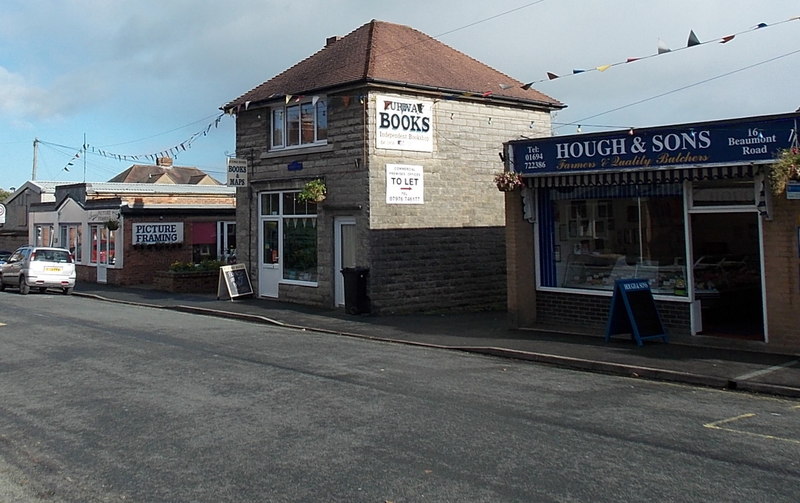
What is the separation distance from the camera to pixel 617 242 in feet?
46.6

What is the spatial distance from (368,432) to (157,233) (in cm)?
2470

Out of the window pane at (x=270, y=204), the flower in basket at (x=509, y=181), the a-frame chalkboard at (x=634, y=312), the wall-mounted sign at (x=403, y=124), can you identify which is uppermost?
the wall-mounted sign at (x=403, y=124)

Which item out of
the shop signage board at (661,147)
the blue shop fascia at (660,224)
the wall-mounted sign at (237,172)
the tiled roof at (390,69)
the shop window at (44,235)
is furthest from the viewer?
the shop window at (44,235)

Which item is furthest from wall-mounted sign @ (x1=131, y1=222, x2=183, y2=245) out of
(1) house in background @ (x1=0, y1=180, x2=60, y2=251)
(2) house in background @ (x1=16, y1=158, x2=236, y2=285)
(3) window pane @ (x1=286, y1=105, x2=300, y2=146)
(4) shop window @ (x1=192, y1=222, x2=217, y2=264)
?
(1) house in background @ (x1=0, y1=180, x2=60, y2=251)

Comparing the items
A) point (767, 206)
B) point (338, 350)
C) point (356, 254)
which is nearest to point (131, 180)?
point (356, 254)

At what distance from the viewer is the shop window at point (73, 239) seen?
32812mm

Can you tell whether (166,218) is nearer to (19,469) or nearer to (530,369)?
(530,369)

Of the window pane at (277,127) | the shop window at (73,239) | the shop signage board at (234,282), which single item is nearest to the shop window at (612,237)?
the window pane at (277,127)

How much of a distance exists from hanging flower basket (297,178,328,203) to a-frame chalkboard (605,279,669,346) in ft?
28.1

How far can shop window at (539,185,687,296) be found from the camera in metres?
13.2

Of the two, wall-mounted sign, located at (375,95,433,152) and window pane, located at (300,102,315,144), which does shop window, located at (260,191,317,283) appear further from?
wall-mounted sign, located at (375,95,433,152)

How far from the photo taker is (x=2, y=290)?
92.4 feet

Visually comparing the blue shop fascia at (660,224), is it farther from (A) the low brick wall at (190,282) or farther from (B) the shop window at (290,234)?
(A) the low brick wall at (190,282)

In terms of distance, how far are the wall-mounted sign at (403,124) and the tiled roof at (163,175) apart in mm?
43452
